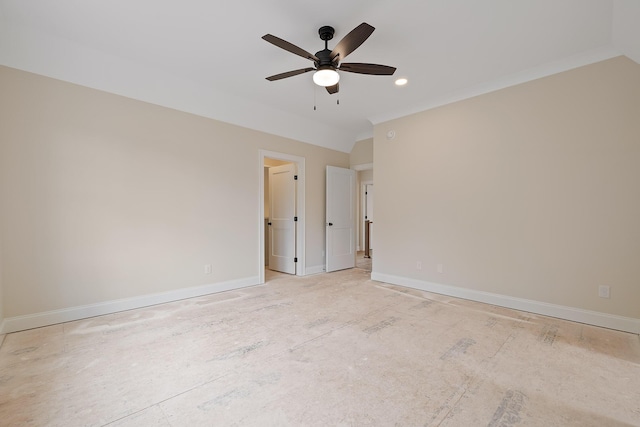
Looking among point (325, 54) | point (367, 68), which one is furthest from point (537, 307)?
point (325, 54)

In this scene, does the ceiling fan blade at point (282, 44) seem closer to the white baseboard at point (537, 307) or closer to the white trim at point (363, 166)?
the white baseboard at point (537, 307)

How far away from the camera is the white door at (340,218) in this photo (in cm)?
536

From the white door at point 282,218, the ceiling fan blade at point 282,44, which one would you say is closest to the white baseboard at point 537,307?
the white door at point 282,218

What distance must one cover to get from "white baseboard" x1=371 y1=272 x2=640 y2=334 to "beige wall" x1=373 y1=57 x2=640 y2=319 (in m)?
0.06

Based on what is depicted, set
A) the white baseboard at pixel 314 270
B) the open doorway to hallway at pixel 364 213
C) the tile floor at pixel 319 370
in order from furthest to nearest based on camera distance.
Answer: the open doorway to hallway at pixel 364 213, the white baseboard at pixel 314 270, the tile floor at pixel 319 370

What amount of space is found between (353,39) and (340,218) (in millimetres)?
3769

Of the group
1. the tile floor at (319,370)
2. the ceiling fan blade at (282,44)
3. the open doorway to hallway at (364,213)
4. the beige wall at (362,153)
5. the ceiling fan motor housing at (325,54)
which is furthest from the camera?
the open doorway to hallway at (364,213)

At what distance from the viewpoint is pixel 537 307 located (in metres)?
3.12

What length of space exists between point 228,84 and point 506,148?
3617 millimetres

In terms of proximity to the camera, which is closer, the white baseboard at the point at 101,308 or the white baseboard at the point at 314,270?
the white baseboard at the point at 101,308

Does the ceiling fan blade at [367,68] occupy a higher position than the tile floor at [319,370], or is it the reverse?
the ceiling fan blade at [367,68]

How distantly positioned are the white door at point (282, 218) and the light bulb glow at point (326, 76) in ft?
8.44

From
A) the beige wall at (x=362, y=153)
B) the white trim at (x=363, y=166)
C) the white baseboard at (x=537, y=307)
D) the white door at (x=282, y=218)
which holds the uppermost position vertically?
the beige wall at (x=362, y=153)

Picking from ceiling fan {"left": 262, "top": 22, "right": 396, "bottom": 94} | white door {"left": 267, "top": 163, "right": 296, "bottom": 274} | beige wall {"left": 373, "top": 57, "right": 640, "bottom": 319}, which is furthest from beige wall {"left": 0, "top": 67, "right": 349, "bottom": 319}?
beige wall {"left": 373, "top": 57, "right": 640, "bottom": 319}
